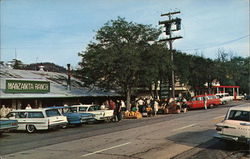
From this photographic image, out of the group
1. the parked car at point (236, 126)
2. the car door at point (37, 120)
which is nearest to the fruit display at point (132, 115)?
the car door at point (37, 120)

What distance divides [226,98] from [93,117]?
26.1 m

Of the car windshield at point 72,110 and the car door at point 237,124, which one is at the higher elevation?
the car door at point 237,124

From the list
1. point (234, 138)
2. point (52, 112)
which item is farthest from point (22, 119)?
point (234, 138)

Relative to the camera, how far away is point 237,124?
9188 mm

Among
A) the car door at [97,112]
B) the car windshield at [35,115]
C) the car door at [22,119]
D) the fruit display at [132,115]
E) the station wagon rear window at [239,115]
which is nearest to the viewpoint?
the station wagon rear window at [239,115]

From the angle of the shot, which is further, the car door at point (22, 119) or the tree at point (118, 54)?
the tree at point (118, 54)

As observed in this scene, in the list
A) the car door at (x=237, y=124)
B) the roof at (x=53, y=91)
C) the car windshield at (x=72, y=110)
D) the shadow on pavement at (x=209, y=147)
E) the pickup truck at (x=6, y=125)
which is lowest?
the shadow on pavement at (x=209, y=147)

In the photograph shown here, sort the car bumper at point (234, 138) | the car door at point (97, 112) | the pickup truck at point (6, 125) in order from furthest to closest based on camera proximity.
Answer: the car door at point (97, 112)
the pickup truck at point (6, 125)
the car bumper at point (234, 138)

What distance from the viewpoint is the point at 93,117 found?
21.1m

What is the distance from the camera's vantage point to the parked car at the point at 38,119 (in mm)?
17141

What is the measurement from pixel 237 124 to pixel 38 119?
12339 mm

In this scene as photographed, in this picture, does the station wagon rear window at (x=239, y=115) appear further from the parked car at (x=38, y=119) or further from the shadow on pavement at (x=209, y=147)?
the parked car at (x=38, y=119)

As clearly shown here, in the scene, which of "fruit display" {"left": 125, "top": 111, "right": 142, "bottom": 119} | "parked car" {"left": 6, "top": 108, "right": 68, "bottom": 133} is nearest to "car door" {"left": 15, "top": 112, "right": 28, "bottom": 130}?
"parked car" {"left": 6, "top": 108, "right": 68, "bottom": 133}

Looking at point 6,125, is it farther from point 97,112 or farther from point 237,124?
point 237,124
